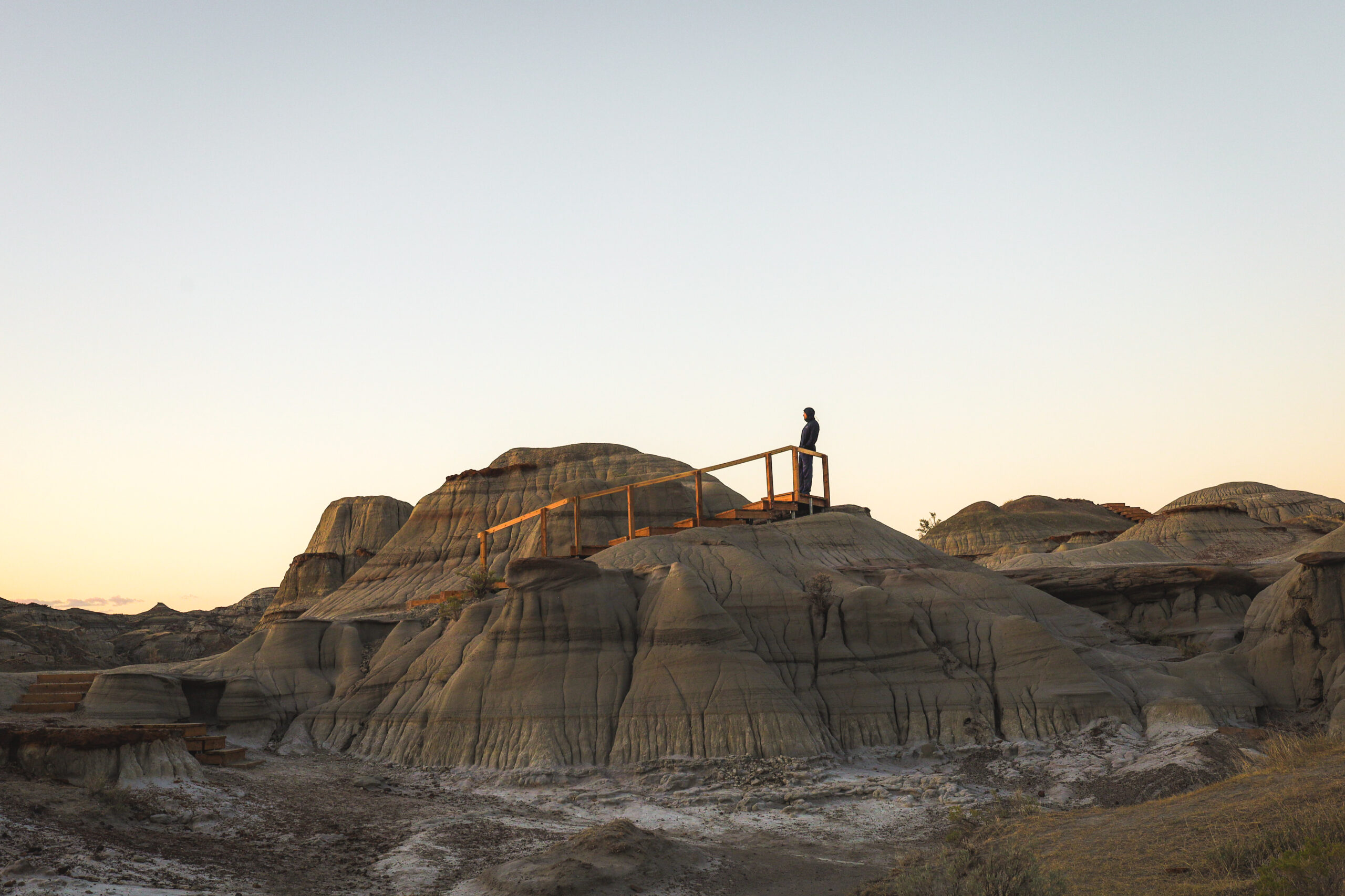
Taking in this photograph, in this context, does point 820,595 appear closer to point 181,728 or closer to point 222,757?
point 222,757

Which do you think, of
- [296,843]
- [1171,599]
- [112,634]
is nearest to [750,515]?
[1171,599]

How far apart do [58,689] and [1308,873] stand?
884 inches

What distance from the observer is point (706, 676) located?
20375mm

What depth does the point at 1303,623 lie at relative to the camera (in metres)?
22.3

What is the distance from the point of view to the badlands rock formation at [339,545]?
2554 inches

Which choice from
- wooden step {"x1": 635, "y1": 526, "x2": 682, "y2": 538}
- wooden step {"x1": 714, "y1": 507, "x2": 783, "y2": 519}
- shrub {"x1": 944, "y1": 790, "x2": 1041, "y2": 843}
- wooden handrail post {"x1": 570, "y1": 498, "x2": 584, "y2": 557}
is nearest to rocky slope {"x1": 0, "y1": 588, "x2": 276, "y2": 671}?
wooden handrail post {"x1": 570, "y1": 498, "x2": 584, "y2": 557}

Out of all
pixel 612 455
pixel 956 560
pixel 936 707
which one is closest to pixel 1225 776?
pixel 936 707

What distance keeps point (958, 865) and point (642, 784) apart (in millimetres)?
8348

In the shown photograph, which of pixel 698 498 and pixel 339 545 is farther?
pixel 339 545

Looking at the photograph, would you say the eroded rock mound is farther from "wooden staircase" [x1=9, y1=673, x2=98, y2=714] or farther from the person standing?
"wooden staircase" [x1=9, y1=673, x2=98, y2=714]

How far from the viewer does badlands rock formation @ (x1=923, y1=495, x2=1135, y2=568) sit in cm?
6588

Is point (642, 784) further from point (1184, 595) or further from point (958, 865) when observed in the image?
point (1184, 595)

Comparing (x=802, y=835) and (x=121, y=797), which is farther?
(x=802, y=835)

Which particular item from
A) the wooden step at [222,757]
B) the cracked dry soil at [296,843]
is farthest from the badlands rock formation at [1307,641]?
the wooden step at [222,757]
